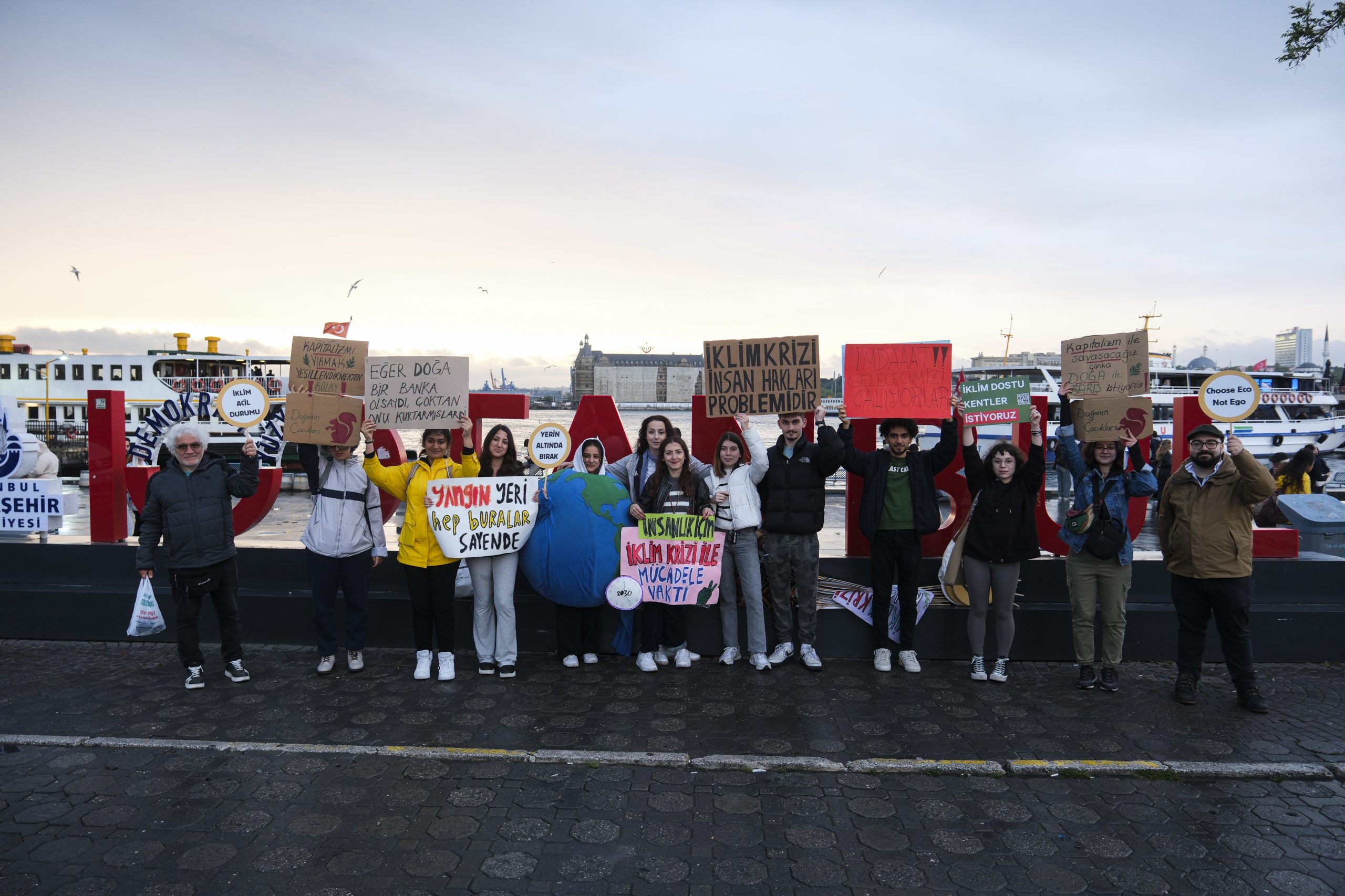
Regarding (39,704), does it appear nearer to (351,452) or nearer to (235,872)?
(351,452)

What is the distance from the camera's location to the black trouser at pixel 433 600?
600 cm

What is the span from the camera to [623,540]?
6.15 m

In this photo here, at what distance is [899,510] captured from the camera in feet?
19.9

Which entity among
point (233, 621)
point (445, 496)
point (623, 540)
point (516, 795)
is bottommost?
point (516, 795)

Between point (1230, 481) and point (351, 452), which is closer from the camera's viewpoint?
point (1230, 481)

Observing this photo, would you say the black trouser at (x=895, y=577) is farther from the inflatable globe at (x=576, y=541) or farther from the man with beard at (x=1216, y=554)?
the inflatable globe at (x=576, y=541)

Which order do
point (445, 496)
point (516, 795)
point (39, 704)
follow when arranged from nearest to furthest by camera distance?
point (516, 795) < point (39, 704) < point (445, 496)

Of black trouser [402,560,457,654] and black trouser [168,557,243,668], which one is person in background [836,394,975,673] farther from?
black trouser [168,557,243,668]

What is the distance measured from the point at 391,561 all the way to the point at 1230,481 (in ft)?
21.3

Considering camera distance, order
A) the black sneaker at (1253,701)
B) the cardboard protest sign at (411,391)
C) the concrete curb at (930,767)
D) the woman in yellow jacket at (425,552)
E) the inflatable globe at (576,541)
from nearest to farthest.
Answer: the concrete curb at (930,767), the black sneaker at (1253,701), the woman in yellow jacket at (425,552), the inflatable globe at (576,541), the cardboard protest sign at (411,391)

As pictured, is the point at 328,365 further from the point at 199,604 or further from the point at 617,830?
the point at 617,830

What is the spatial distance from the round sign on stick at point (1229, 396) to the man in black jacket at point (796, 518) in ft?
10.2

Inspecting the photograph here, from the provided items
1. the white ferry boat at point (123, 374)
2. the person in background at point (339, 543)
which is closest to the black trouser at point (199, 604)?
the person in background at point (339, 543)

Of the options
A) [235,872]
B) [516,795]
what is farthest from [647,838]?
[235,872]
